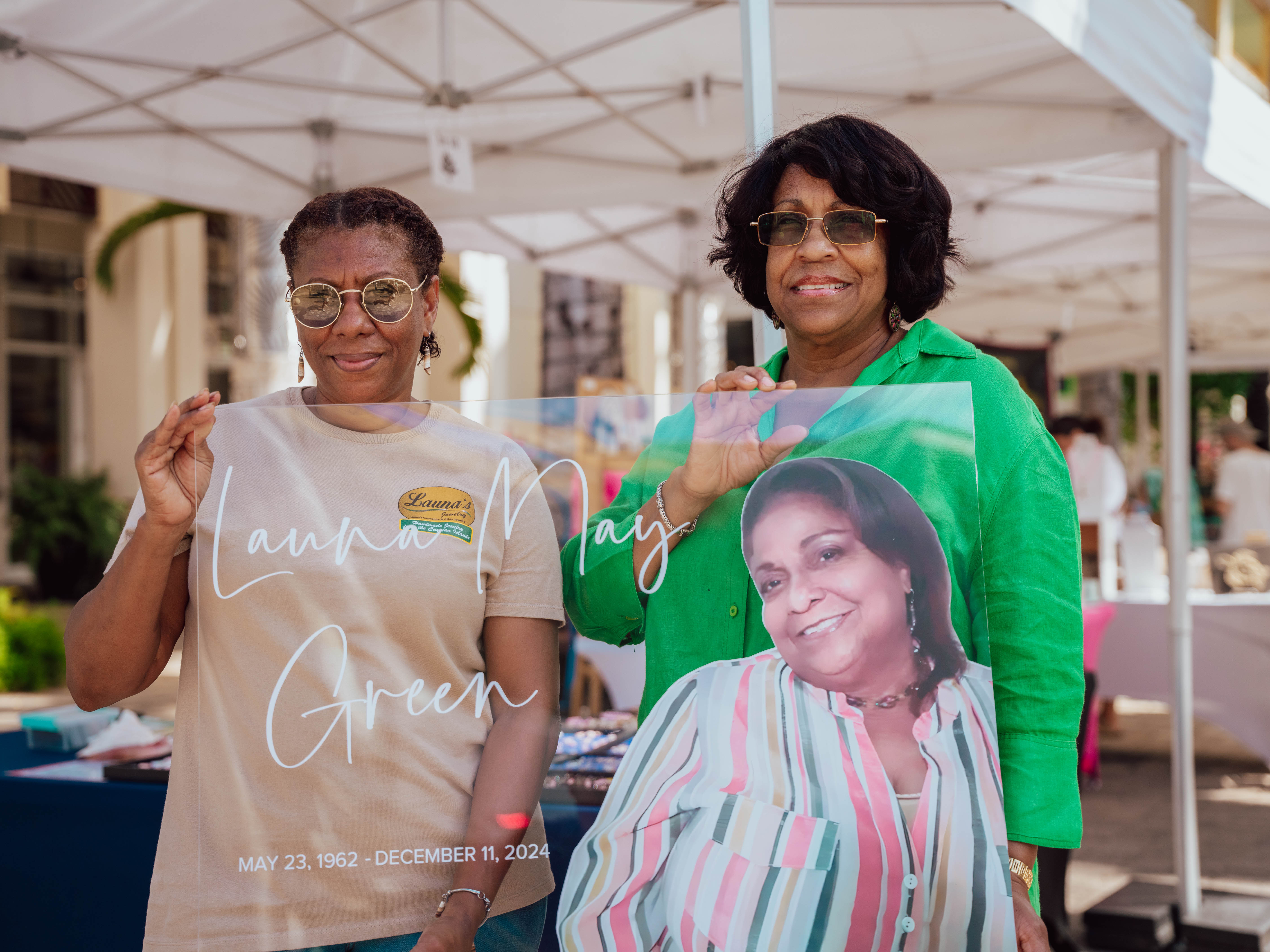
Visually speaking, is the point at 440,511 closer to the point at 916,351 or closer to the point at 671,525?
the point at 671,525

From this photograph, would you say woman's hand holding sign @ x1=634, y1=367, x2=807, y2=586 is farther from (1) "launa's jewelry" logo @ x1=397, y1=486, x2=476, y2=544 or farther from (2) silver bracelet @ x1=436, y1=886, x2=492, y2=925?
(2) silver bracelet @ x1=436, y1=886, x2=492, y2=925

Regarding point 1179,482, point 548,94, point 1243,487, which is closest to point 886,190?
point 1179,482

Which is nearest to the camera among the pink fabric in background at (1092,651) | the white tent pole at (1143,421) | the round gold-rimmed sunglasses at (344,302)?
the round gold-rimmed sunglasses at (344,302)

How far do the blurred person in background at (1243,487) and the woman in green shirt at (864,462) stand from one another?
7.44 m

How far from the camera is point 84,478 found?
415 inches

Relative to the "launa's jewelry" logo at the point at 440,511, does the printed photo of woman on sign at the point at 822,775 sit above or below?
below

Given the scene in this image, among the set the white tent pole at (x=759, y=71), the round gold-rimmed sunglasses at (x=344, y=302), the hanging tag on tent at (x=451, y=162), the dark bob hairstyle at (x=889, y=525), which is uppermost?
the hanging tag on tent at (x=451, y=162)

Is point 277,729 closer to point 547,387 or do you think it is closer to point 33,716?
point 33,716

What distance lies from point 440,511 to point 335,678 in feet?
0.87

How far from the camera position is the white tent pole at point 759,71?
2.10 m

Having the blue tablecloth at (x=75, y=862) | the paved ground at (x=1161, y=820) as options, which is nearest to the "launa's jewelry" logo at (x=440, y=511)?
the blue tablecloth at (x=75, y=862)

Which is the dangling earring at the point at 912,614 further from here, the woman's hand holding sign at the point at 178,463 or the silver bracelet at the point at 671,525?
the woman's hand holding sign at the point at 178,463

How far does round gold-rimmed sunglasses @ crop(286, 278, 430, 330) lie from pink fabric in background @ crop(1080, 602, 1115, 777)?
3753 mm

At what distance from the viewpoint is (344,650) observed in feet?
4.81
